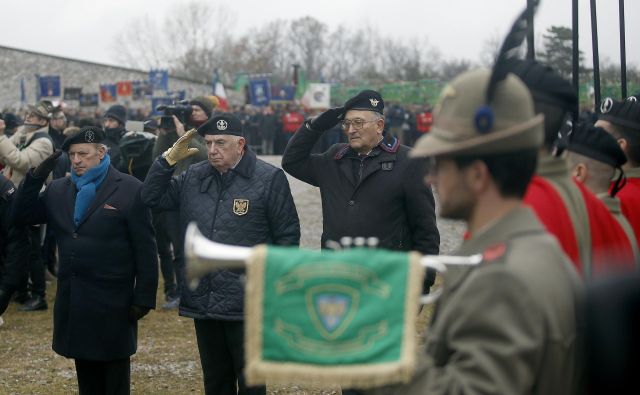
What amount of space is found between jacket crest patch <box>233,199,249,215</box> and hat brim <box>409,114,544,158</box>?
3.54 m

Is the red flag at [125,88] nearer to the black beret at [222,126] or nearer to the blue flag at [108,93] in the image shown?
the blue flag at [108,93]

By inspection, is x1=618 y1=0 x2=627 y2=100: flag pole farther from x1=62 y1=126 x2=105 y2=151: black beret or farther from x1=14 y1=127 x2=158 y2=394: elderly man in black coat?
x1=62 y1=126 x2=105 y2=151: black beret

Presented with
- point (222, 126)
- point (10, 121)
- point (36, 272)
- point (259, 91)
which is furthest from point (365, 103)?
point (259, 91)

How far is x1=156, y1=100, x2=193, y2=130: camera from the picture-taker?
8.72 m

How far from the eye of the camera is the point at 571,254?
3.00 metres

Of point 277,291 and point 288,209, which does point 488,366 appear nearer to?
point 277,291

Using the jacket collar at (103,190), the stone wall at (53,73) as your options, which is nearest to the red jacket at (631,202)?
the jacket collar at (103,190)

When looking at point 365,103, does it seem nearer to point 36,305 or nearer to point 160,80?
point 36,305

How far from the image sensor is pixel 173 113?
885 cm

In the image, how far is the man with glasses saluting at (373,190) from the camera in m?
5.98

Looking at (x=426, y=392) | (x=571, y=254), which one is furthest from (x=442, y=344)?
(x=571, y=254)

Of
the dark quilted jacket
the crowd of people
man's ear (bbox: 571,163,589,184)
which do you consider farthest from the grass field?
man's ear (bbox: 571,163,589,184)

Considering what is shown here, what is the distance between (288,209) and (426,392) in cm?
378

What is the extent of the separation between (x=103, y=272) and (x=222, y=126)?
1258 millimetres
